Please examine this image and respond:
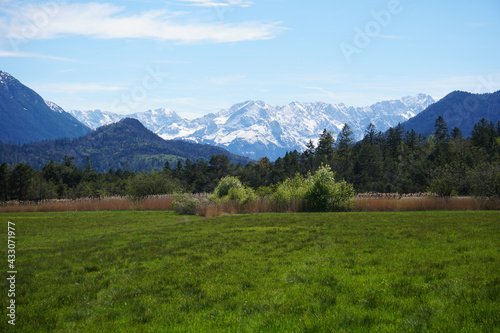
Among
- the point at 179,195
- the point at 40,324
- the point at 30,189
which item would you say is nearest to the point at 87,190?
the point at 30,189

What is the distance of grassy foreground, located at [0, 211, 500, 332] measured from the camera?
6297 millimetres

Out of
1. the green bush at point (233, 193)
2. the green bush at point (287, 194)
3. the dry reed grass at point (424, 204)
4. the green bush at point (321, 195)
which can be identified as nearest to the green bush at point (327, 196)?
the green bush at point (321, 195)

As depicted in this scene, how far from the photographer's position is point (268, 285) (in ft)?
27.5

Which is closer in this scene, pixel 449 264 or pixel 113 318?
pixel 113 318

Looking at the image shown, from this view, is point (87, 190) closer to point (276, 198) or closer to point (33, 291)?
point (276, 198)

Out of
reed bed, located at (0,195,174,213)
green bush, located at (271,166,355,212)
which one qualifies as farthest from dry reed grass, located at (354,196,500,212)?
reed bed, located at (0,195,174,213)

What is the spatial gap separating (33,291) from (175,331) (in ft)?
14.8

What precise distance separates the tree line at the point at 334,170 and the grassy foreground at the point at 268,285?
22987 millimetres

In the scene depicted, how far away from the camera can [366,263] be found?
976 cm

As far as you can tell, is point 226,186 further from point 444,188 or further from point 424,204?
point 444,188

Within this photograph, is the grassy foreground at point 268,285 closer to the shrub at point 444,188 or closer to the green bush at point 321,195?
the green bush at point 321,195

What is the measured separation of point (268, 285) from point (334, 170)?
73999 mm

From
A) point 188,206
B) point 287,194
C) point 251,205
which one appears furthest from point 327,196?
point 188,206

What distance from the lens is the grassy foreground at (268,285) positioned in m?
6.30
